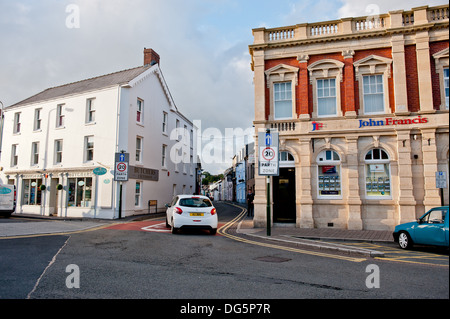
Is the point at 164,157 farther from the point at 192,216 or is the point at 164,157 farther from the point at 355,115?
the point at 355,115

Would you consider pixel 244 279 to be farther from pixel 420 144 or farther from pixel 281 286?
pixel 420 144

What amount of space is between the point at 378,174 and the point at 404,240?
6323 millimetres

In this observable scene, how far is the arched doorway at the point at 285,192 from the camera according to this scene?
16.7 meters

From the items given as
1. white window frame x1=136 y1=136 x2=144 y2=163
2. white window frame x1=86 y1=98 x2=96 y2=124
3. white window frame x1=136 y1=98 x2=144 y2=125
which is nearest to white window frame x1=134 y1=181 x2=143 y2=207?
white window frame x1=136 y1=136 x2=144 y2=163

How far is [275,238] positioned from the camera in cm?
1214

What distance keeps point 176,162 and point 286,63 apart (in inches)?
682

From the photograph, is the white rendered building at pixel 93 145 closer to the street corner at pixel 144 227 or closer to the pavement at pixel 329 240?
the street corner at pixel 144 227

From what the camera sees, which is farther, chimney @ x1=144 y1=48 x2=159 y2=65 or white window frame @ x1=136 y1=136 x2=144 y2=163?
chimney @ x1=144 y1=48 x2=159 y2=65

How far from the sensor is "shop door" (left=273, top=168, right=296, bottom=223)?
16.7m

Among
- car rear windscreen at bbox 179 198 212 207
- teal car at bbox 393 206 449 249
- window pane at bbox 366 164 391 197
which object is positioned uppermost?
window pane at bbox 366 164 391 197

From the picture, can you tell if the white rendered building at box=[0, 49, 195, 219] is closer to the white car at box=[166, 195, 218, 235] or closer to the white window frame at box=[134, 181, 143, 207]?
the white window frame at box=[134, 181, 143, 207]

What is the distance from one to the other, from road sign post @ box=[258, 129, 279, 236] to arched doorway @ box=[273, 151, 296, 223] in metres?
3.88

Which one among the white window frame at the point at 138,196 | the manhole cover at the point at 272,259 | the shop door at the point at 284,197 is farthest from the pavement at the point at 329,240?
the white window frame at the point at 138,196

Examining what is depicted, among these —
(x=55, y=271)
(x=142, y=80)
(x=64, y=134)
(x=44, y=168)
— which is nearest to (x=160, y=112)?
(x=142, y=80)
